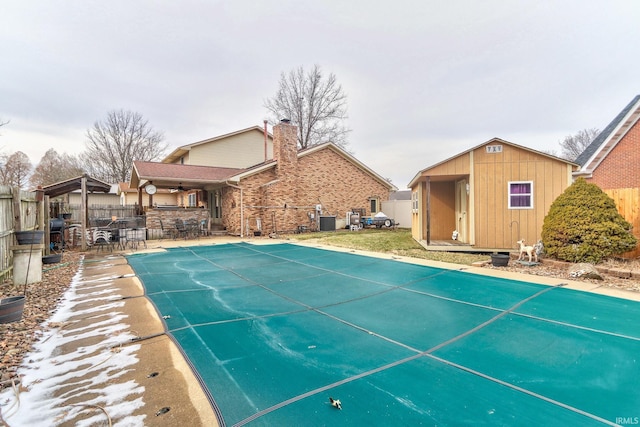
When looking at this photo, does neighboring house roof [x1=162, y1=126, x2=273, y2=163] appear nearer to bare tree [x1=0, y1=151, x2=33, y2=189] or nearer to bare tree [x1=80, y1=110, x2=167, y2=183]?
bare tree [x1=80, y1=110, x2=167, y2=183]

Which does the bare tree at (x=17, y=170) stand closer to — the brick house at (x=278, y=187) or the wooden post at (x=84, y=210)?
the brick house at (x=278, y=187)

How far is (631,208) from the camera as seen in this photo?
23.6 ft

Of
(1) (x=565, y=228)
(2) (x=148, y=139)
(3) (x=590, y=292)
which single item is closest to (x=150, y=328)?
(3) (x=590, y=292)

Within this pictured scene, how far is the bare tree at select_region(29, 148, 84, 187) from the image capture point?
31750 millimetres

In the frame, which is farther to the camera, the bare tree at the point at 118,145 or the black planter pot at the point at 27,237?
the bare tree at the point at 118,145

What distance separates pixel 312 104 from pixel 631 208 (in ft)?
81.6

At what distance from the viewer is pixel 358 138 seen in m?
29.4

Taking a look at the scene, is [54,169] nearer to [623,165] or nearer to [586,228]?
[586,228]

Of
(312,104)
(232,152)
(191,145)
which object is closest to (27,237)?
(191,145)

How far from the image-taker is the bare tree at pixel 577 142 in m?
35.1

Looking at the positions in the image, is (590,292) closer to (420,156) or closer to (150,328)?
(150,328)

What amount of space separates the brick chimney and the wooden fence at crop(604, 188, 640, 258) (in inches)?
529

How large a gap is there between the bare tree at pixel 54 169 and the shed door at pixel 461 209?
36841 mm

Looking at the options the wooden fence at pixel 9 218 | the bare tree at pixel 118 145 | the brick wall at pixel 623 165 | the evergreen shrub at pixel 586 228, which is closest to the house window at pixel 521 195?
the evergreen shrub at pixel 586 228
